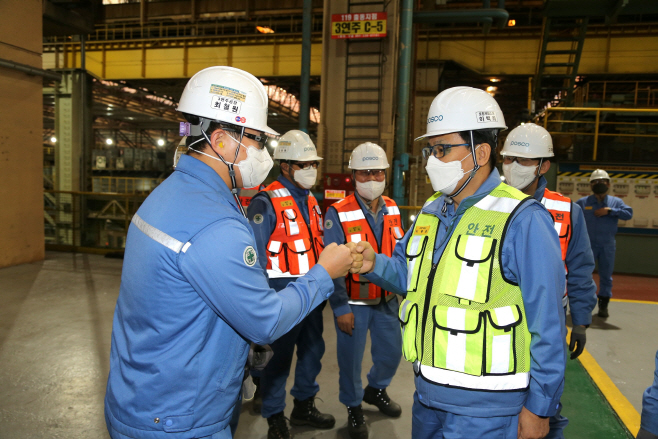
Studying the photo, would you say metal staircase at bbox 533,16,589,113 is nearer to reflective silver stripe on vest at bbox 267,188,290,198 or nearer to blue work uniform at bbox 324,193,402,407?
blue work uniform at bbox 324,193,402,407

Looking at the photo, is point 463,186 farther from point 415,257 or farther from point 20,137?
point 20,137

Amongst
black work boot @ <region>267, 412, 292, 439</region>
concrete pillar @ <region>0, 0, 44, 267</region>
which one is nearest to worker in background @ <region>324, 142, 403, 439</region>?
black work boot @ <region>267, 412, 292, 439</region>

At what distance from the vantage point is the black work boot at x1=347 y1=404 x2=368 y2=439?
3477mm

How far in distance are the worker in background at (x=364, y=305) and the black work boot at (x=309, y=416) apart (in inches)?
7.1

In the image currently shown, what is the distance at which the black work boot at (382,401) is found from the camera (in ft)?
12.5

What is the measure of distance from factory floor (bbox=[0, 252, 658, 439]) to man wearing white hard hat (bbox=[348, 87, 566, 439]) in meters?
1.87

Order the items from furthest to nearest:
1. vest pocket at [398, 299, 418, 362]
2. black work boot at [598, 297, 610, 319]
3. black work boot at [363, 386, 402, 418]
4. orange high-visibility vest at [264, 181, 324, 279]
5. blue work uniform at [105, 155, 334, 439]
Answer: black work boot at [598, 297, 610, 319] → black work boot at [363, 386, 402, 418] → orange high-visibility vest at [264, 181, 324, 279] → vest pocket at [398, 299, 418, 362] → blue work uniform at [105, 155, 334, 439]

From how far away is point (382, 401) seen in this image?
3.85 m

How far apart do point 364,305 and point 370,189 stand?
1.00 meters

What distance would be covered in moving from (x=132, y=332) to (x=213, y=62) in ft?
44.5

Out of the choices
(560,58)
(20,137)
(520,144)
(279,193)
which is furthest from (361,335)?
(560,58)

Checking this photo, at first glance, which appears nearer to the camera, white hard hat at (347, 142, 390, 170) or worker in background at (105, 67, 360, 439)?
worker in background at (105, 67, 360, 439)

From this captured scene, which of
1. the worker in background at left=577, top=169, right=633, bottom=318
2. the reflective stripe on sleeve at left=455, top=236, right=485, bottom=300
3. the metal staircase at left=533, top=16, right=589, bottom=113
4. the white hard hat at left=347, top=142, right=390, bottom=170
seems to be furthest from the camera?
the metal staircase at left=533, top=16, right=589, bottom=113

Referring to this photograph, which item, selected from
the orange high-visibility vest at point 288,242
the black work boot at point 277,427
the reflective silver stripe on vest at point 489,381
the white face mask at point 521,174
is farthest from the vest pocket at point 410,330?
the white face mask at point 521,174
